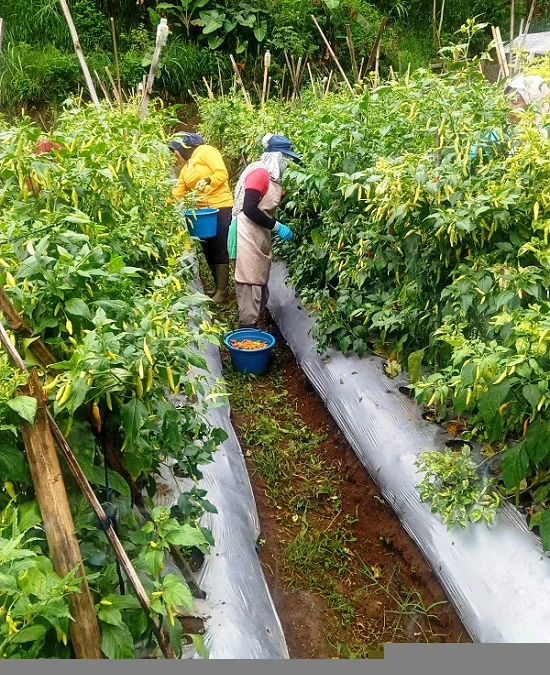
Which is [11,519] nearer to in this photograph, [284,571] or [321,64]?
[284,571]

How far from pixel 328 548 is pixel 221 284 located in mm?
3388

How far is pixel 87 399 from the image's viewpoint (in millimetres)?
1667

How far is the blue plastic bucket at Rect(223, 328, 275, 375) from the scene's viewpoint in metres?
4.65

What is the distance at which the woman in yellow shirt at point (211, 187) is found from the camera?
18.0 feet

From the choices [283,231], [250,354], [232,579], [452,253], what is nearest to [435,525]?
[232,579]

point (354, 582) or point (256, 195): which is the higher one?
point (256, 195)

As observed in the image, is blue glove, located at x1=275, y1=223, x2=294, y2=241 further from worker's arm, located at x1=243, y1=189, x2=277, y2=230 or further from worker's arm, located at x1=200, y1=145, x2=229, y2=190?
worker's arm, located at x1=200, y1=145, x2=229, y2=190

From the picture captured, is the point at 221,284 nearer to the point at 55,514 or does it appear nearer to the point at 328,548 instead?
the point at 328,548

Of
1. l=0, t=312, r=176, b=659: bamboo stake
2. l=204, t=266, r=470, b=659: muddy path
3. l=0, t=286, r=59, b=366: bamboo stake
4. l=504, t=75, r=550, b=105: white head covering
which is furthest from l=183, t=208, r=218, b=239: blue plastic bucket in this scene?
l=0, t=312, r=176, b=659: bamboo stake

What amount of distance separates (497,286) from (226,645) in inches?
65.0

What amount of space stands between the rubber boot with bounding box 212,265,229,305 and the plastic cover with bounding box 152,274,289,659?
309 cm

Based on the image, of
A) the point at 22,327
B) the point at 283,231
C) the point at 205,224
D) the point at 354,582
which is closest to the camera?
the point at 22,327

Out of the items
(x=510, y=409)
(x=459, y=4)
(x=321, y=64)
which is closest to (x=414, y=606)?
(x=510, y=409)

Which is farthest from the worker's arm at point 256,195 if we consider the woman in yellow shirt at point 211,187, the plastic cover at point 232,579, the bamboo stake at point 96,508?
the bamboo stake at point 96,508
